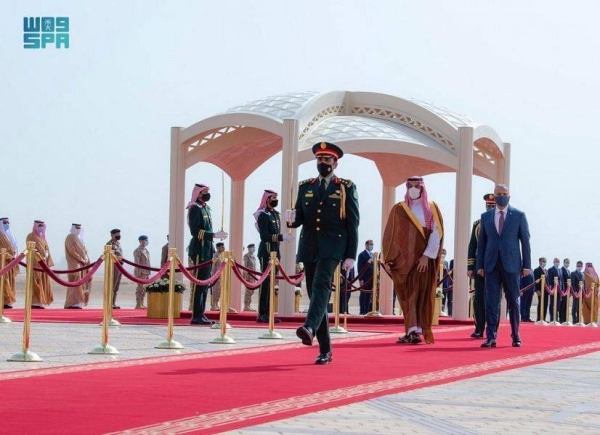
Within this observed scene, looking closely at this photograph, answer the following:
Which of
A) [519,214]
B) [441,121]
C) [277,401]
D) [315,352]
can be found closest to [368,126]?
[441,121]

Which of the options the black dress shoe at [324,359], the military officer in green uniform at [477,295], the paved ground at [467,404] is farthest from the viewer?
the military officer in green uniform at [477,295]

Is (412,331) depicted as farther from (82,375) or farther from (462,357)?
(82,375)

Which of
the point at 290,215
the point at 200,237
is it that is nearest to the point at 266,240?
the point at 200,237

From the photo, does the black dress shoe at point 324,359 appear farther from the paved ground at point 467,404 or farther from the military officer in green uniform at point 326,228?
the paved ground at point 467,404

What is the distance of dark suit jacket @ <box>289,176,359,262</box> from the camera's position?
36.8ft

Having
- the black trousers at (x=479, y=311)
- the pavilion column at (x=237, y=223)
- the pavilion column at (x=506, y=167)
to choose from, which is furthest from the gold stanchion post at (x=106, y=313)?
the pavilion column at (x=506, y=167)

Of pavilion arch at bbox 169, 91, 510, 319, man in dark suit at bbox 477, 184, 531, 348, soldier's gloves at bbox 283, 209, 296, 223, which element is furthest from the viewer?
pavilion arch at bbox 169, 91, 510, 319

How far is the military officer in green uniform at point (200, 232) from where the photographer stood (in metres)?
17.7

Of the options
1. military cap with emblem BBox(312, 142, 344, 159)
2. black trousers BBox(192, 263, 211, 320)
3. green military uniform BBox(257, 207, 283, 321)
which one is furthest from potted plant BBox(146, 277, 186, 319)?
military cap with emblem BBox(312, 142, 344, 159)

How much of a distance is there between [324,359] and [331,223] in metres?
1.18

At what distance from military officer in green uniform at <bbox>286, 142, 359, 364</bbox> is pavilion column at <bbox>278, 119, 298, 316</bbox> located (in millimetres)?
7898

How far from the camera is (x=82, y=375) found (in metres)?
9.70

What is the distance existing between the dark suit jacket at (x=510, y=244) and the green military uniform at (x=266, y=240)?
16.4 feet

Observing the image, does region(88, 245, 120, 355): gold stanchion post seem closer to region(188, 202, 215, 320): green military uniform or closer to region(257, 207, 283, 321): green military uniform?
region(188, 202, 215, 320): green military uniform
